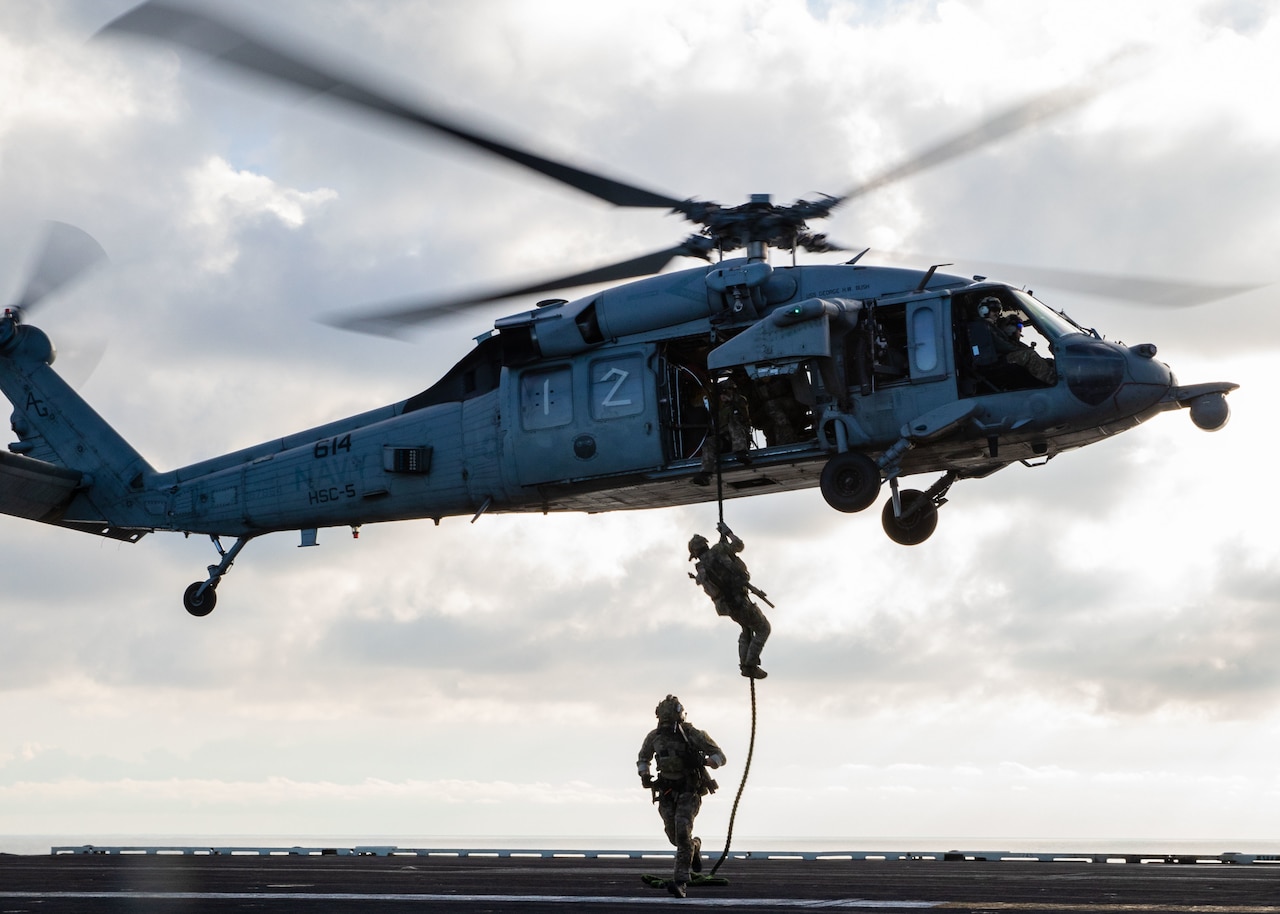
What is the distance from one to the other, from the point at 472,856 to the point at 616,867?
559 centimetres

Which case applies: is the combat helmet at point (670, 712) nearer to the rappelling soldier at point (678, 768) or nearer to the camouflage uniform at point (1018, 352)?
the rappelling soldier at point (678, 768)

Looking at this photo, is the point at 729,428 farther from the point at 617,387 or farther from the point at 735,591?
the point at 735,591

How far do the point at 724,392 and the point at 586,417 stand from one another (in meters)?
2.10

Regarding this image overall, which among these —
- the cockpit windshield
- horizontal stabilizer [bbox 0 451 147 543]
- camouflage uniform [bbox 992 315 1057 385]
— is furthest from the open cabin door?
horizontal stabilizer [bbox 0 451 147 543]

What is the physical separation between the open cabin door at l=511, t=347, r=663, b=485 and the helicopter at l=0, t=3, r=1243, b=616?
3 cm

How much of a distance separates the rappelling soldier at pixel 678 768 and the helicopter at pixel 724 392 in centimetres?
429

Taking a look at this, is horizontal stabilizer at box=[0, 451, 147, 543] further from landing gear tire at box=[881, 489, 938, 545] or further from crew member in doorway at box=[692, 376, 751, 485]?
landing gear tire at box=[881, 489, 938, 545]

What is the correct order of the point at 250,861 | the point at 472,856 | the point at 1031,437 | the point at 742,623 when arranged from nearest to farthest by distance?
the point at 742,623 → the point at 1031,437 → the point at 250,861 → the point at 472,856

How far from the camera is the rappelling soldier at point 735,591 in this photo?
16016 millimetres

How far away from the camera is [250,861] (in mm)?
24250

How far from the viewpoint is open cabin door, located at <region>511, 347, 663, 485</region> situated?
19.9 meters

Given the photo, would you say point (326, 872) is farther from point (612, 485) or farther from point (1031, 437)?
point (1031, 437)

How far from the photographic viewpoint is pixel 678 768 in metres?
14.9

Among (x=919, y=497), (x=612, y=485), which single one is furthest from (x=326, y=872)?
(x=919, y=497)
